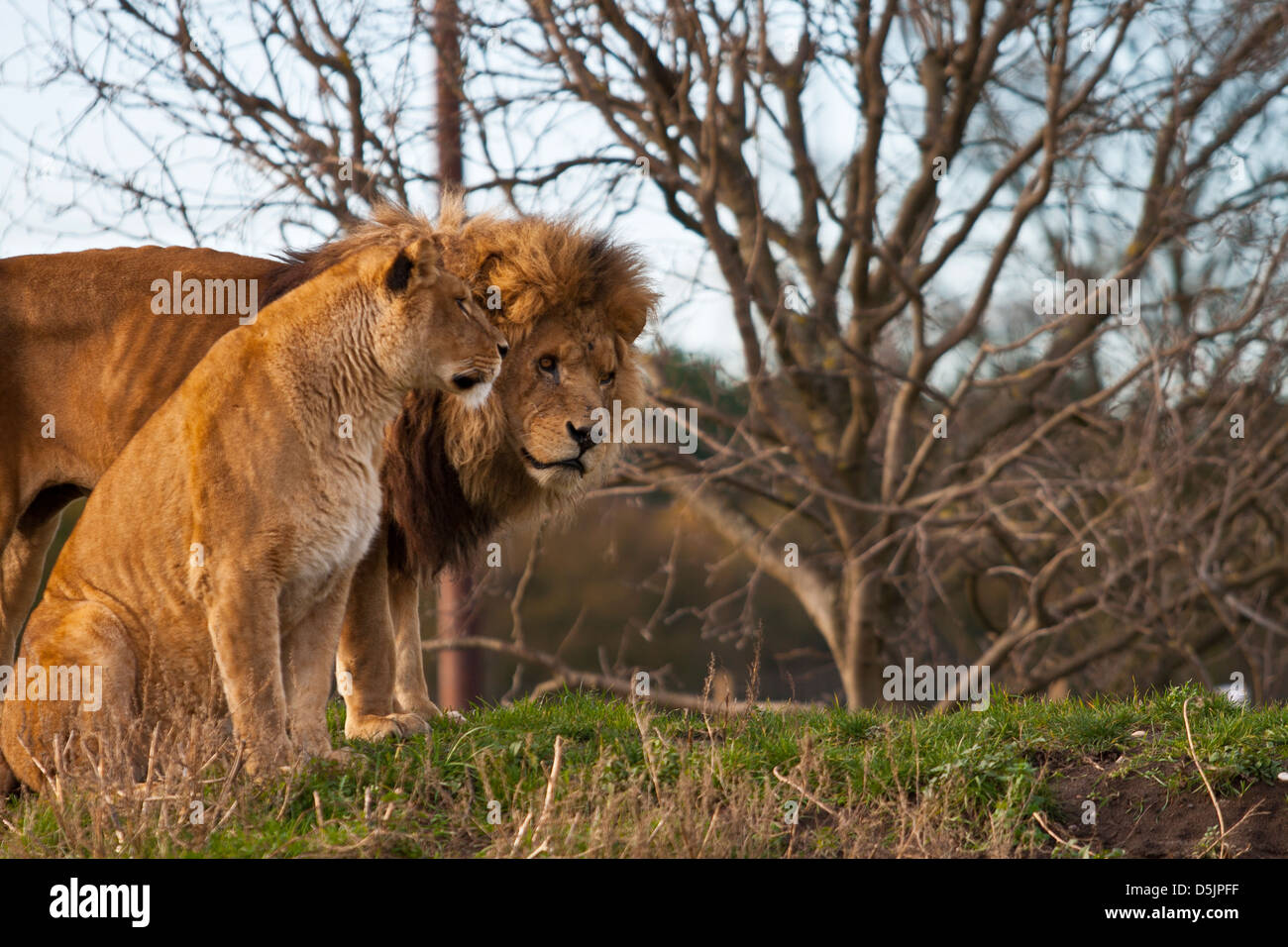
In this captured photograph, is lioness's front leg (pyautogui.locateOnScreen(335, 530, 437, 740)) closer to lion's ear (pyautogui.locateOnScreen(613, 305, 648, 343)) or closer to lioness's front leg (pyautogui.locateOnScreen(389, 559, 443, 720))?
lioness's front leg (pyautogui.locateOnScreen(389, 559, 443, 720))

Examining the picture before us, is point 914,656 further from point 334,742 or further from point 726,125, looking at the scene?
point 334,742

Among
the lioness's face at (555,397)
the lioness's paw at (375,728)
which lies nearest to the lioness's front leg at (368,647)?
the lioness's paw at (375,728)

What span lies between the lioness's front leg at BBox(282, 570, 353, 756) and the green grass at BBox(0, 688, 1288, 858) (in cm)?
22

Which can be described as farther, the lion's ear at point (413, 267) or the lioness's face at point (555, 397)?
the lioness's face at point (555, 397)

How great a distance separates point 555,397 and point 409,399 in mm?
741

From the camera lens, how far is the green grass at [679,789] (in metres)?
4.08

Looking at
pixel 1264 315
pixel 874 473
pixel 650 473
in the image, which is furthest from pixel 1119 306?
Result: pixel 650 473

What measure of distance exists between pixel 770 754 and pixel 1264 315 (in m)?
7.09

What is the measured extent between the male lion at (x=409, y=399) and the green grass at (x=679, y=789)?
692 mm

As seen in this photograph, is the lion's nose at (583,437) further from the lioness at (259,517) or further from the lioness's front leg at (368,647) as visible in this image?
the lioness's front leg at (368,647)

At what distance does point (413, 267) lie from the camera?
15.8 feet
